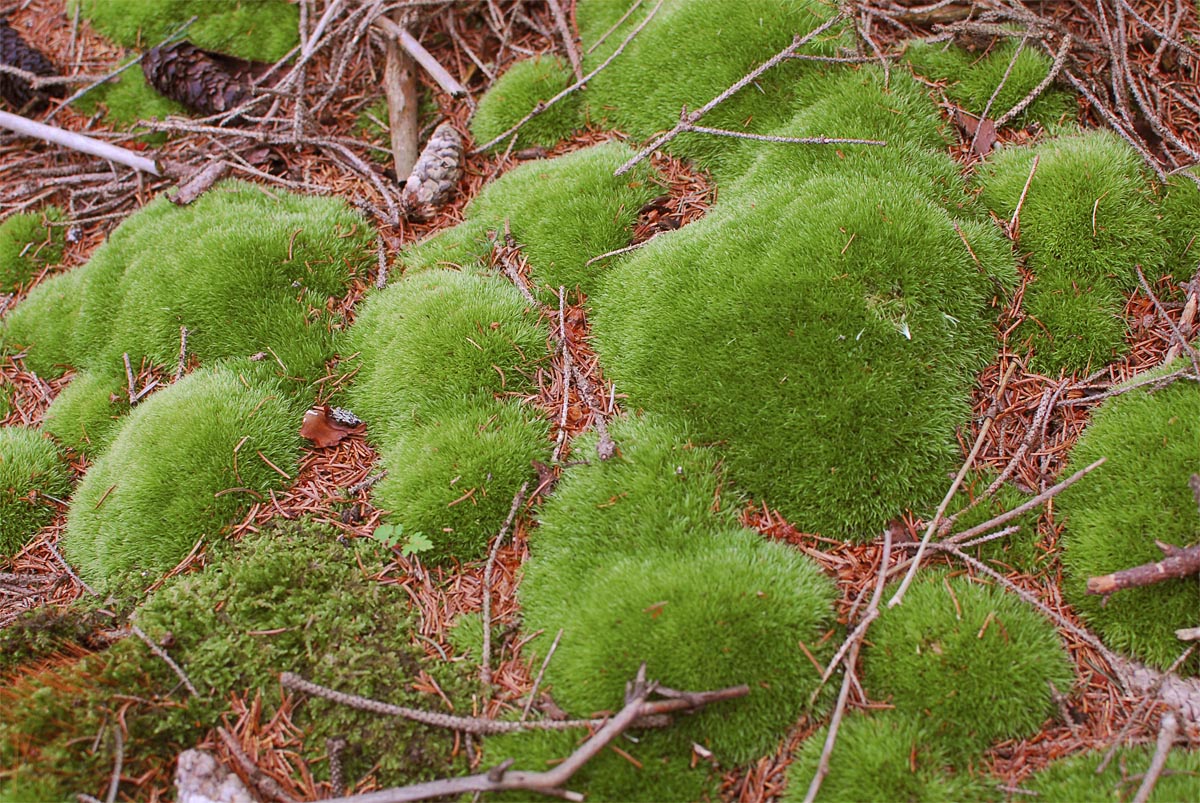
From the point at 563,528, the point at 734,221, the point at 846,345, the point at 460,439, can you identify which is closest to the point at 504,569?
the point at 563,528

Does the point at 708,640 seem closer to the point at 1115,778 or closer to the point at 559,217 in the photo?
the point at 1115,778

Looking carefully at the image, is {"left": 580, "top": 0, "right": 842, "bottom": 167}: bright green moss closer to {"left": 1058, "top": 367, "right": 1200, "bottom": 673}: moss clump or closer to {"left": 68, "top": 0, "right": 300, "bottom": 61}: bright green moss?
{"left": 1058, "top": 367, "right": 1200, "bottom": 673}: moss clump

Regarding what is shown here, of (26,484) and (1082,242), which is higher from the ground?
(26,484)

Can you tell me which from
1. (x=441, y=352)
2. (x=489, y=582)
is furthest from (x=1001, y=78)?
(x=489, y=582)

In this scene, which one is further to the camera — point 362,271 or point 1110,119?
point 362,271

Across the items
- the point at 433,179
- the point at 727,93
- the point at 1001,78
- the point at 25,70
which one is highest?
the point at 25,70

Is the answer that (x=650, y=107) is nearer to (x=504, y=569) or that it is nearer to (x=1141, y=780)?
(x=504, y=569)

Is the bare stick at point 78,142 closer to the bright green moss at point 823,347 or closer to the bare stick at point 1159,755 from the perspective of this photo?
the bright green moss at point 823,347
